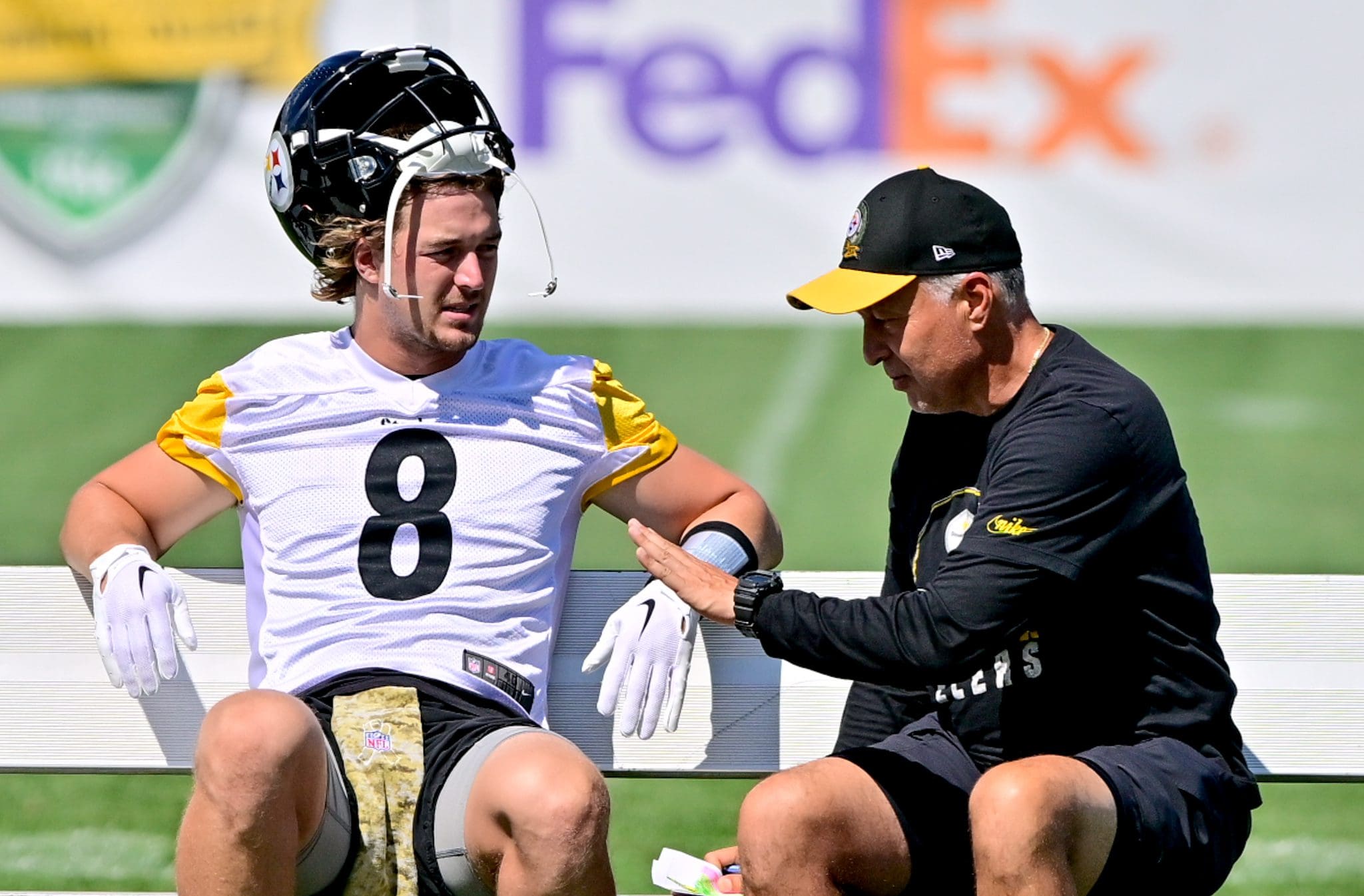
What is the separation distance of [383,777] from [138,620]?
45cm

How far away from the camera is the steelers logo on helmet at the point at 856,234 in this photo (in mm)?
2562

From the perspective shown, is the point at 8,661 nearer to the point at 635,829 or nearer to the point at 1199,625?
the point at 635,829

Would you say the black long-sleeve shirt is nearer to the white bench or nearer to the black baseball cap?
the black baseball cap

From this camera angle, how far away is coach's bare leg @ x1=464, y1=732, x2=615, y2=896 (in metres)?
2.19

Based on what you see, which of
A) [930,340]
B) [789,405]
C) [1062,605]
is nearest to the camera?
[1062,605]

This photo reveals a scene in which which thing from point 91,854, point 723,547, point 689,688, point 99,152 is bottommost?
point 91,854

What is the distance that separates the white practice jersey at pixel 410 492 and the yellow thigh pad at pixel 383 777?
83 millimetres

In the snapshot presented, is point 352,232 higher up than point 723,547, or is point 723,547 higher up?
point 352,232

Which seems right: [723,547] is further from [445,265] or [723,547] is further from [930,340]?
[445,265]

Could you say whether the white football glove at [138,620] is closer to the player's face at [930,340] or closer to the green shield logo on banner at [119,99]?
the player's face at [930,340]

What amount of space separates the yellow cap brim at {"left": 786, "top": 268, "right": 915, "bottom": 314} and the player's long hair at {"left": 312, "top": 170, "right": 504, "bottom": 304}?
54 cm

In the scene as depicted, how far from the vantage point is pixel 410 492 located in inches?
106

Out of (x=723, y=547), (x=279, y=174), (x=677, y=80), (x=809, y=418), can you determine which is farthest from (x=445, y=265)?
(x=809, y=418)

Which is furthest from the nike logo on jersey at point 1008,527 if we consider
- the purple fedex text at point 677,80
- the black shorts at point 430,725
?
the purple fedex text at point 677,80
